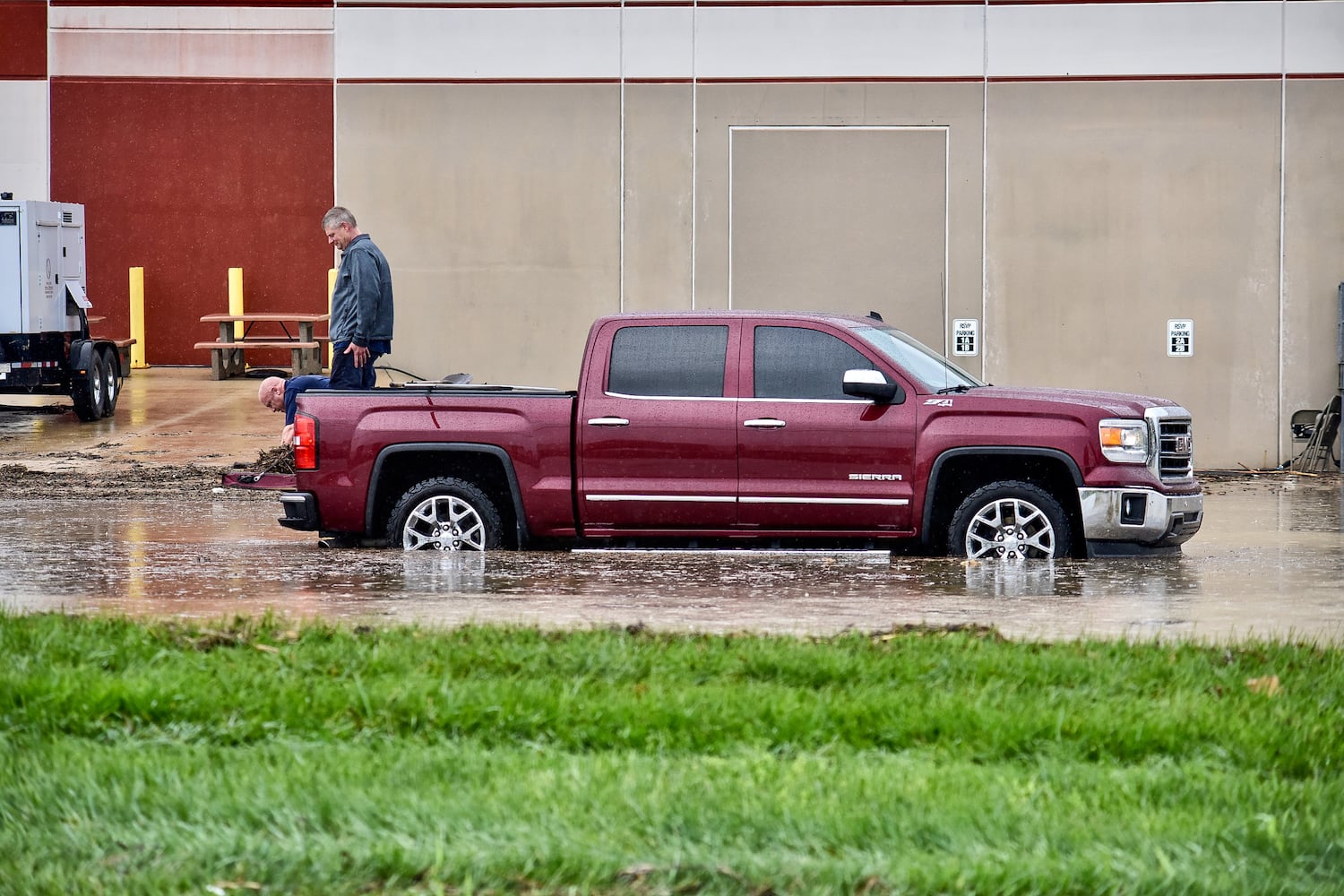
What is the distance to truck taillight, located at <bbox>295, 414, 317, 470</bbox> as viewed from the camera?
11008 mm

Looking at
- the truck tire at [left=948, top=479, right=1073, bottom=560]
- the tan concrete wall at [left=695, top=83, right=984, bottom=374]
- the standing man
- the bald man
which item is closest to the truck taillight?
the bald man

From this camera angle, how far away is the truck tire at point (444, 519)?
36.2 feet

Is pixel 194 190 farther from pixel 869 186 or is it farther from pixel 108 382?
pixel 869 186

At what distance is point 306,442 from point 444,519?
1001 mm

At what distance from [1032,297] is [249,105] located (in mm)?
15056

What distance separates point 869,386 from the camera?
1042cm

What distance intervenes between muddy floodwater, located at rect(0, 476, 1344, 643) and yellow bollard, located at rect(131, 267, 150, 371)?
54.6 ft

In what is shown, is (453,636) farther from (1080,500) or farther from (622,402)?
(1080,500)

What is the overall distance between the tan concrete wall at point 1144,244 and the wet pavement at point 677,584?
4.69m

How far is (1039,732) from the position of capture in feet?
19.8

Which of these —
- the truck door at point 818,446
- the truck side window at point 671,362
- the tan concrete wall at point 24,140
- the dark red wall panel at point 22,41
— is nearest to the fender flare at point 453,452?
the truck side window at point 671,362

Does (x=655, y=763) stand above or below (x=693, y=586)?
below

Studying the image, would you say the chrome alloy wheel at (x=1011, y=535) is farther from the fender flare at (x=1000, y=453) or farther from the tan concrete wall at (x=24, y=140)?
the tan concrete wall at (x=24, y=140)

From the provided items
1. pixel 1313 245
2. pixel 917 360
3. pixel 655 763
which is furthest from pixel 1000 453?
pixel 1313 245
